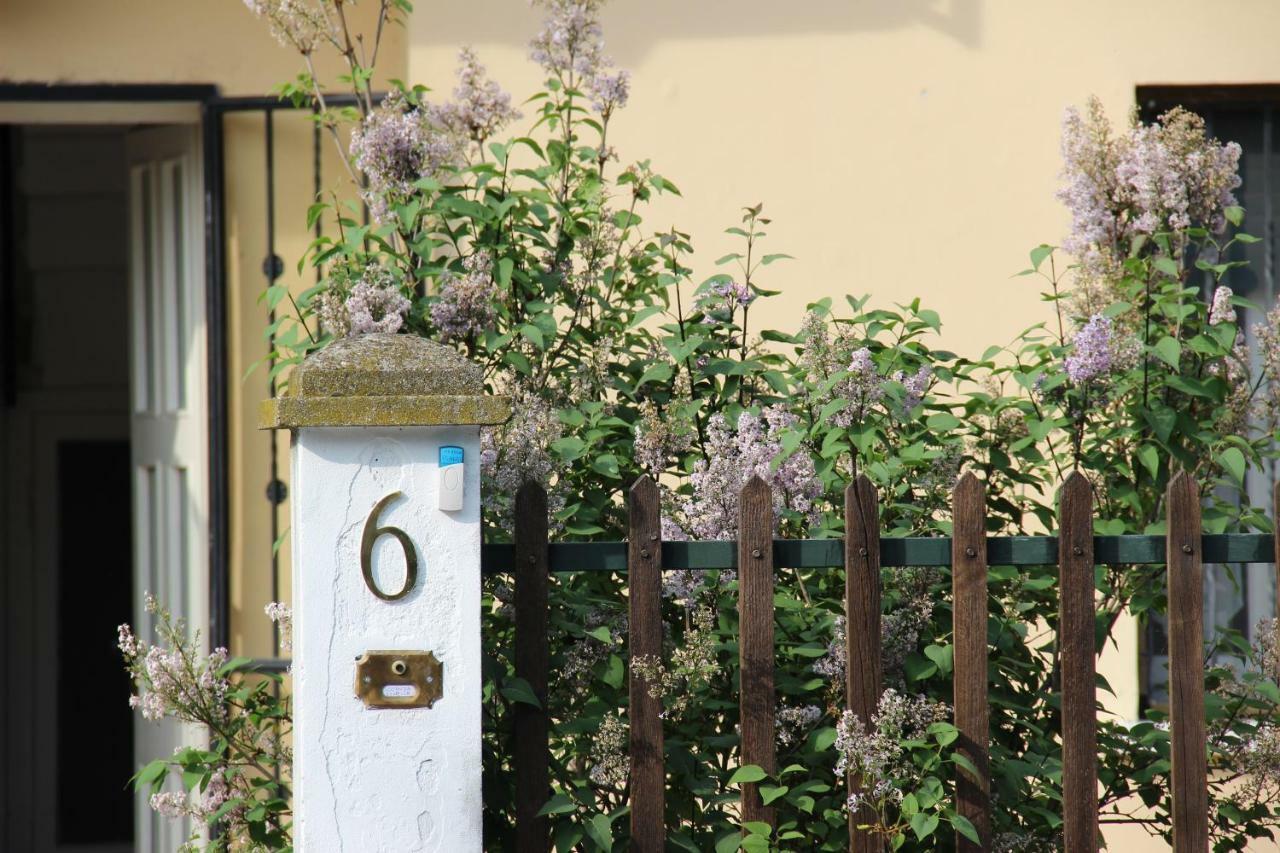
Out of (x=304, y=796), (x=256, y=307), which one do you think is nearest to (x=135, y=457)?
(x=256, y=307)

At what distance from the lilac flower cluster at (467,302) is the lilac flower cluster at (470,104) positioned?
1.40 ft

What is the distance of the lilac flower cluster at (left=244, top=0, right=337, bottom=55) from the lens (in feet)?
11.9

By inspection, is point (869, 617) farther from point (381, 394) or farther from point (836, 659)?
point (381, 394)

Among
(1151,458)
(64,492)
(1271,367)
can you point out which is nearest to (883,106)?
(1271,367)

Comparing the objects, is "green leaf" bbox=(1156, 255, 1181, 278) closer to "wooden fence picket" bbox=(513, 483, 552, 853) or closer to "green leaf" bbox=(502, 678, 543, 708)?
"wooden fence picket" bbox=(513, 483, 552, 853)

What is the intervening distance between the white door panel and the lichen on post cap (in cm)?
250

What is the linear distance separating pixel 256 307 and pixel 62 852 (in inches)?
126

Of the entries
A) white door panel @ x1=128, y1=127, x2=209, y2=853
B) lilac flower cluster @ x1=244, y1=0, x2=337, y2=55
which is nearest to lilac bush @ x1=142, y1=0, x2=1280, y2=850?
lilac flower cluster @ x1=244, y1=0, x2=337, y2=55

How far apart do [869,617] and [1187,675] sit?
0.65 meters

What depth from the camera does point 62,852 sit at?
671 centimetres

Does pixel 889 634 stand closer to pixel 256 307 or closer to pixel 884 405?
pixel 884 405

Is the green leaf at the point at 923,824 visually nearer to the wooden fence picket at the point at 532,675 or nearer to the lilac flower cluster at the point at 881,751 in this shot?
the lilac flower cluster at the point at 881,751

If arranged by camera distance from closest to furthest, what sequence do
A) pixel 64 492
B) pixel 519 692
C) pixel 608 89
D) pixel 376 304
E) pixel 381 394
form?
pixel 381 394 < pixel 519 692 < pixel 376 304 < pixel 608 89 < pixel 64 492

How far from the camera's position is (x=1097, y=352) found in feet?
10.0
